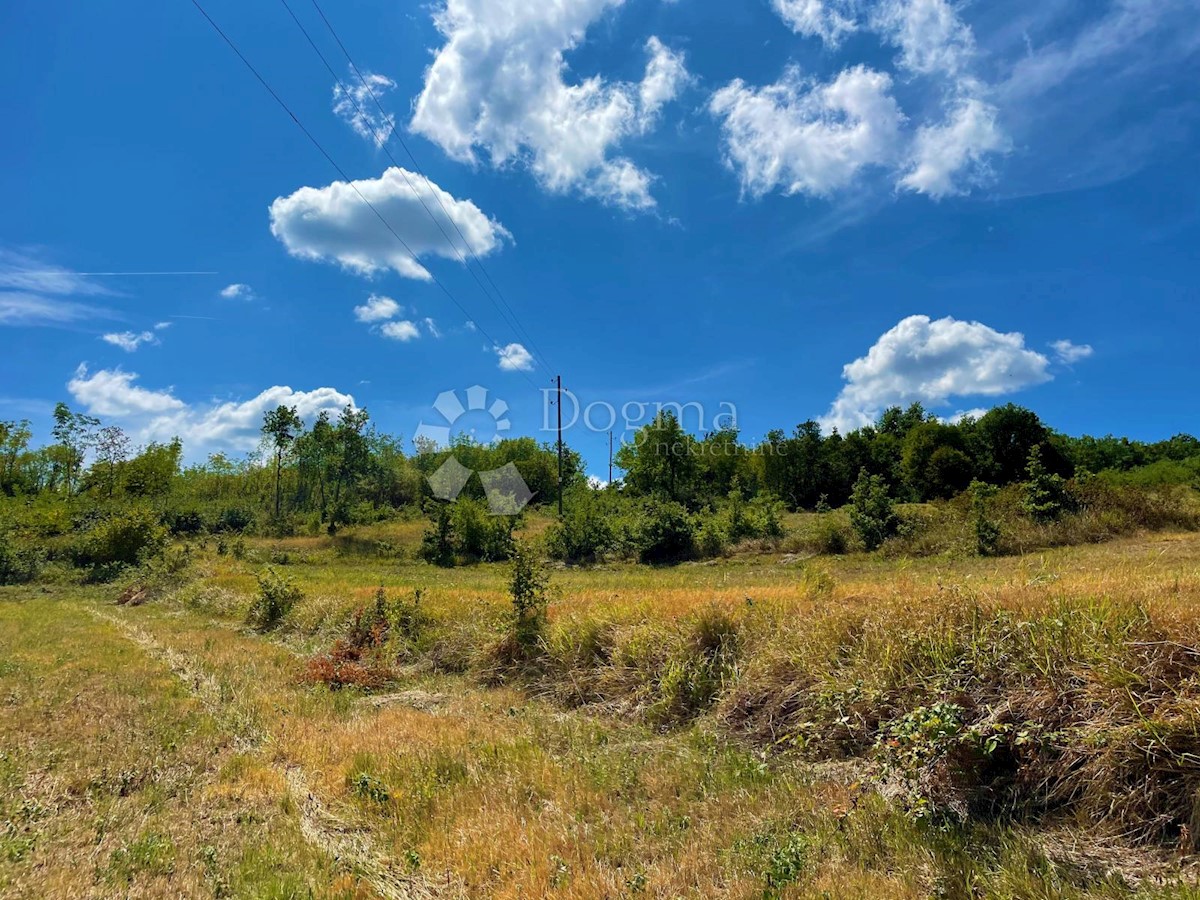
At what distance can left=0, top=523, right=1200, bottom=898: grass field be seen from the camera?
150 inches

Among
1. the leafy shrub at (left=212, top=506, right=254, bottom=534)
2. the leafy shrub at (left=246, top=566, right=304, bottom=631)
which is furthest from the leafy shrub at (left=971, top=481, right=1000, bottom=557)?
the leafy shrub at (left=212, top=506, right=254, bottom=534)

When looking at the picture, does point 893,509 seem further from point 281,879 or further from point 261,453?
point 261,453

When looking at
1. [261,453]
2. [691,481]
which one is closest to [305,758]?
[691,481]

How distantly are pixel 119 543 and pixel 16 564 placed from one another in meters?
4.41

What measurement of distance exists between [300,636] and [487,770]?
10.7m

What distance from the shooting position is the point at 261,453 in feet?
247

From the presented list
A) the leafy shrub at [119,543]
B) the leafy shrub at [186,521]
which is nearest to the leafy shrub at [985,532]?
the leafy shrub at [119,543]

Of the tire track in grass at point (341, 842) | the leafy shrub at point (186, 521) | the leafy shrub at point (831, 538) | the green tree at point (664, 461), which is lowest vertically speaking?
the tire track in grass at point (341, 842)

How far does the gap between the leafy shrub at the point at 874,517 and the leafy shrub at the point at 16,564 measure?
42285 mm

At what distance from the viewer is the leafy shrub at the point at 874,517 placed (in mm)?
23828

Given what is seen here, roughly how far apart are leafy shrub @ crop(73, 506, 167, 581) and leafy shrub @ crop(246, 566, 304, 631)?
22084mm

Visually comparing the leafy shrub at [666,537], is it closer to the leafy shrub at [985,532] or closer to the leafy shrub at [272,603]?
the leafy shrub at [985,532]

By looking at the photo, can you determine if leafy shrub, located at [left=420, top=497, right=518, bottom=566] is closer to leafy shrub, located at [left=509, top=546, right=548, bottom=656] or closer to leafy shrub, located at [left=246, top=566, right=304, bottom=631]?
leafy shrub, located at [left=246, top=566, right=304, bottom=631]

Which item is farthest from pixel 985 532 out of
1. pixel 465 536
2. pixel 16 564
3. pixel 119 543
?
pixel 16 564
